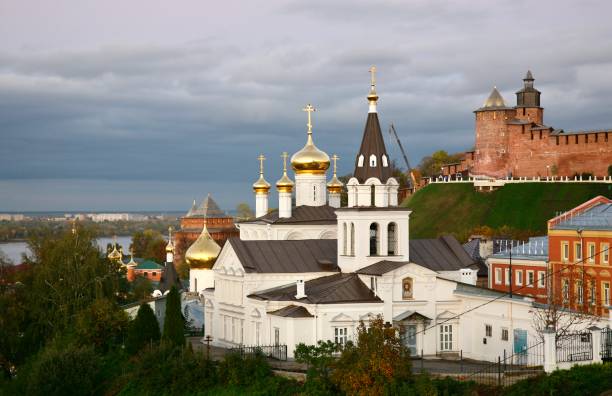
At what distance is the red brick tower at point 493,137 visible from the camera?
82.9 metres

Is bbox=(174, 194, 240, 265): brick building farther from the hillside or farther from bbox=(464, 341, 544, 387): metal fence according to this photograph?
bbox=(464, 341, 544, 387): metal fence

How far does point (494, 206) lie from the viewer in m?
75.2

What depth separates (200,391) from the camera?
3306cm

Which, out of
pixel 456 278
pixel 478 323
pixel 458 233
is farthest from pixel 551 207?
pixel 478 323

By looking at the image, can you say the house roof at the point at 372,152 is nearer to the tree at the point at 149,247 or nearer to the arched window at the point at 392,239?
the arched window at the point at 392,239

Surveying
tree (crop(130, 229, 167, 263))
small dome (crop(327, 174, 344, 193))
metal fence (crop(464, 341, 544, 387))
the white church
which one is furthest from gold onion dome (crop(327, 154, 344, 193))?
tree (crop(130, 229, 167, 263))


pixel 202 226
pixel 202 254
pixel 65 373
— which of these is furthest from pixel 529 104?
pixel 65 373

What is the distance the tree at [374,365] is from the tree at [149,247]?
7401 cm

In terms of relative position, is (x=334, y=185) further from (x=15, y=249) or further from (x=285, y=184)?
(x=15, y=249)

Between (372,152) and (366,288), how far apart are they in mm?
4789

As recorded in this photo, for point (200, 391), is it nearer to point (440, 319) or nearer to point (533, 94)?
point (440, 319)

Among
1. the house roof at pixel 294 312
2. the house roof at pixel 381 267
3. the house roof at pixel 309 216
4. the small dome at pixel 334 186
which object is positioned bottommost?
the house roof at pixel 294 312

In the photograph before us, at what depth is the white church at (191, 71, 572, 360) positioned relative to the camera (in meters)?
35.6

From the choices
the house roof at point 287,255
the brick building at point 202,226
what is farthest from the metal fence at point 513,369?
the brick building at point 202,226
